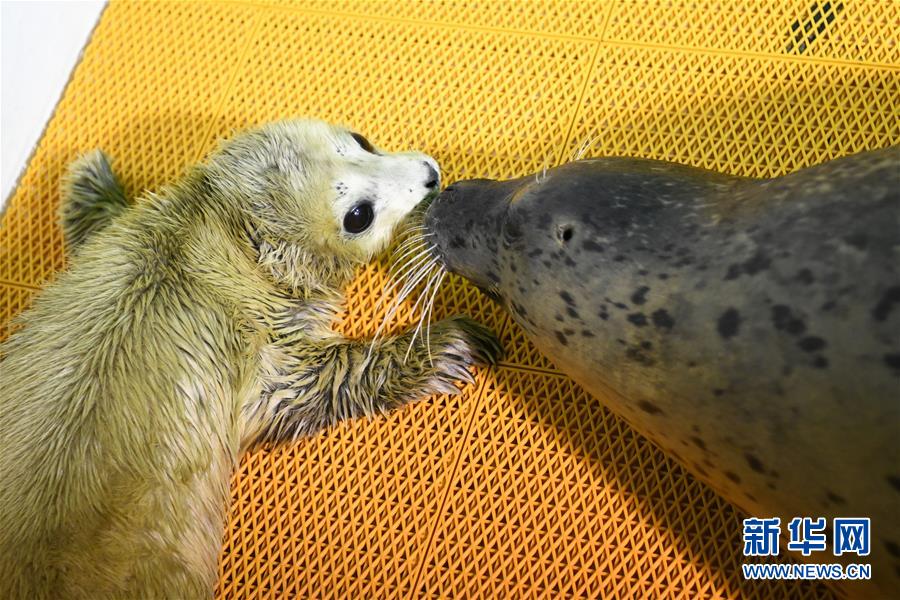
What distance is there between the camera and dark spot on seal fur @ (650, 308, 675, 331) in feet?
4.36

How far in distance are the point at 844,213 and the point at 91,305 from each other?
151cm

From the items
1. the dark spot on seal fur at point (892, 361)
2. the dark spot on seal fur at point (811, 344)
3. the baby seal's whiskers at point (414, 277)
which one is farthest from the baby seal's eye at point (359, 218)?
the dark spot on seal fur at point (892, 361)

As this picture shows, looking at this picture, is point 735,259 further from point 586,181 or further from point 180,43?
point 180,43

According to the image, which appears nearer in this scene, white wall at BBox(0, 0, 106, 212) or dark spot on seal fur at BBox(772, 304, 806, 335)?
dark spot on seal fur at BBox(772, 304, 806, 335)

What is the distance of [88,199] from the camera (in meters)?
2.21

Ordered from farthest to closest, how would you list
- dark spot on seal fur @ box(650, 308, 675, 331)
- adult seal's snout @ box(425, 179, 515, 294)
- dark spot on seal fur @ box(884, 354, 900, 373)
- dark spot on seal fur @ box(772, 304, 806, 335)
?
adult seal's snout @ box(425, 179, 515, 294), dark spot on seal fur @ box(650, 308, 675, 331), dark spot on seal fur @ box(772, 304, 806, 335), dark spot on seal fur @ box(884, 354, 900, 373)

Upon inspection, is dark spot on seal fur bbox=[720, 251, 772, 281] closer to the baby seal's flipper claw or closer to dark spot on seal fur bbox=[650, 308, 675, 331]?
dark spot on seal fur bbox=[650, 308, 675, 331]

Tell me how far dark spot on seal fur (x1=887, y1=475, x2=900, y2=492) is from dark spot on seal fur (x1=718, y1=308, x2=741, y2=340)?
298 millimetres

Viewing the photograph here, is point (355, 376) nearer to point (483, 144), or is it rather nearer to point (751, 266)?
point (483, 144)

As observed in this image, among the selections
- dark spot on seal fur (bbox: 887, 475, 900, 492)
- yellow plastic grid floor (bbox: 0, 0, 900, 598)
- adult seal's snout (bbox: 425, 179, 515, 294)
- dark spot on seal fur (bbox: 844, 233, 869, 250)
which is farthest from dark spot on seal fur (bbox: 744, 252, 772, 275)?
yellow plastic grid floor (bbox: 0, 0, 900, 598)

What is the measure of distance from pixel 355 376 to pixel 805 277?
1.09 metres

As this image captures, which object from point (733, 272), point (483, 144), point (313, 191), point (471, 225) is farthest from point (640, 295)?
point (483, 144)

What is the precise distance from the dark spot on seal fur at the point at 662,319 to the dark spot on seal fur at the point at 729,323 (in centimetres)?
8

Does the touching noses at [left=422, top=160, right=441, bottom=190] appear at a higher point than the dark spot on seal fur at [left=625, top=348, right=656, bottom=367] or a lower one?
higher
